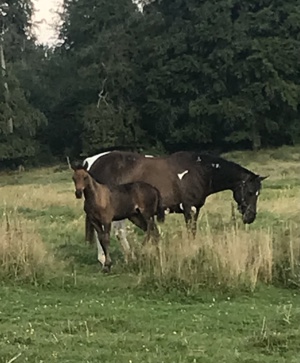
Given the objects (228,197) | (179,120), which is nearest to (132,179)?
(228,197)

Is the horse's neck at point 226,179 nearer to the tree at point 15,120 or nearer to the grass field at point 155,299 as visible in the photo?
the grass field at point 155,299

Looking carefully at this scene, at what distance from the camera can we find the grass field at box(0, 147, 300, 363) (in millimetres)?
6487

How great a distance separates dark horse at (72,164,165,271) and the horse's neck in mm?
1595

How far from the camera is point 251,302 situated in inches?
342

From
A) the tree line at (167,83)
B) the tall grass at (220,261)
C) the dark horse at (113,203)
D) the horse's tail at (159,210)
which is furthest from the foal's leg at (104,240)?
the tree line at (167,83)

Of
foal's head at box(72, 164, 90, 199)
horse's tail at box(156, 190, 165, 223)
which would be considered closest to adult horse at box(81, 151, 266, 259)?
horse's tail at box(156, 190, 165, 223)

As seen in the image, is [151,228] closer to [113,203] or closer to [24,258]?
[113,203]

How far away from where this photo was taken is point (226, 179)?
13.1 metres

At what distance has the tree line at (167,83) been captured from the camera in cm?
4106

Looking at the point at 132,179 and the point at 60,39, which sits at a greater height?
the point at 60,39

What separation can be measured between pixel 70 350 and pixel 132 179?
21.3ft

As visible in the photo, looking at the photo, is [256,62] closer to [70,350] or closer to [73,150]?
[73,150]

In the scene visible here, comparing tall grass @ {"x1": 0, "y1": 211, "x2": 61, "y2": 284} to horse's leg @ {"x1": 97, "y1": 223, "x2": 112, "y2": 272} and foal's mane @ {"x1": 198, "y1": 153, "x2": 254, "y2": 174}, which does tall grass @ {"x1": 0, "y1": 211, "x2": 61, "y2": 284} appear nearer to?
horse's leg @ {"x1": 97, "y1": 223, "x2": 112, "y2": 272}

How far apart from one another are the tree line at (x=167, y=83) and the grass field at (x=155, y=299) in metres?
28.6
